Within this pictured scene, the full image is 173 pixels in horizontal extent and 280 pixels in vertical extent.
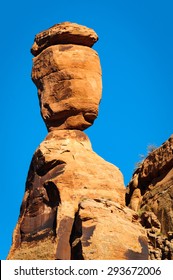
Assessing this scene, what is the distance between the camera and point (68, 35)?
27.5 metres

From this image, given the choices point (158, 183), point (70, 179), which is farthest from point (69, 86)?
point (158, 183)

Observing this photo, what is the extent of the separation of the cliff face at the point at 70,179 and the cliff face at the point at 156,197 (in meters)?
2.09

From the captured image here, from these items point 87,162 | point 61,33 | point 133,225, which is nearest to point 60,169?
point 87,162

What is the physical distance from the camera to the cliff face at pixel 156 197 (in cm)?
2653

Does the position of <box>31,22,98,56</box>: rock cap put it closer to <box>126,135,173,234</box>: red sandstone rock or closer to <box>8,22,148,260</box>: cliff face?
<box>8,22,148,260</box>: cliff face

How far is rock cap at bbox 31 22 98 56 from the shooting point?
27.5 meters

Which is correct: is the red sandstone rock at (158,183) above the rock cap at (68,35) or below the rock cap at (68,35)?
below

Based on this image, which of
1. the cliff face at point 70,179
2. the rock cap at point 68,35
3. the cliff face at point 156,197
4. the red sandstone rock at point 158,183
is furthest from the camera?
the red sandstone rock at point 158,183

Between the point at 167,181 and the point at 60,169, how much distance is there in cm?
585

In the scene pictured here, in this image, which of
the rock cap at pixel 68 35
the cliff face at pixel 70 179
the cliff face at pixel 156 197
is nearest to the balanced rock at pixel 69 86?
the cliff face at pixel 70 179

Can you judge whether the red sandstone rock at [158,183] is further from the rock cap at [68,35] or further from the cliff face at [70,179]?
the rock cap at [68,35]

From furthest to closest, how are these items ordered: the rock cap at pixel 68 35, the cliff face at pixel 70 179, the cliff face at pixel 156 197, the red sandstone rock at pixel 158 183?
the red sandstone rock at pixel 158 183, the rock cap at pixel 68 35, the cliff face at pixel 156 197, the cliff face at pixel 70 179

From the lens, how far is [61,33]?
1083 inches
